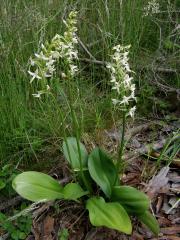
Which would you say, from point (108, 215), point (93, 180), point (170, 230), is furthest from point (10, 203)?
point (170, 230)

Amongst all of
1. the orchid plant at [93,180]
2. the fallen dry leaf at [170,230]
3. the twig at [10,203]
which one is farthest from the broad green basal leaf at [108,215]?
the twig at [10,203]

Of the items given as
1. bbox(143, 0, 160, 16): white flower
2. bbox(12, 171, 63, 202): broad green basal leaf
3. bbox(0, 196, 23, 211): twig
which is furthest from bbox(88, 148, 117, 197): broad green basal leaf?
bbox(143, 0, 160, 16): white flower

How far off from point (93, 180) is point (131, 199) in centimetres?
28

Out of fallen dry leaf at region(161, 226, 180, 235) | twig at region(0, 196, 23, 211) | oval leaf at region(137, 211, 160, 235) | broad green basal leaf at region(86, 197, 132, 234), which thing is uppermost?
broad green basal leaf at region(86, 197, 132, 234)

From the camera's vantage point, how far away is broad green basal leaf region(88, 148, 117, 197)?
1.89 metres

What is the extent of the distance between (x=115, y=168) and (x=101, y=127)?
50cm

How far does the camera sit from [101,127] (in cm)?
235

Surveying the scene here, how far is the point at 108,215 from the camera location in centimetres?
172

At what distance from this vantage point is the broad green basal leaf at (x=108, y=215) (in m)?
1.65

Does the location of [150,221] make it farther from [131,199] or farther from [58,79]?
[58,79]

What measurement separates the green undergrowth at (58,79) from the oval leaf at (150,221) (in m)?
0.59

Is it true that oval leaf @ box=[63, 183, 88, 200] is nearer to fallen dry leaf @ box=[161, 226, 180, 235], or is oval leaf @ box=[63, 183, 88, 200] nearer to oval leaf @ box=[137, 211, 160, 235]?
oval leaf @ box=[137, 211, 160, 235]

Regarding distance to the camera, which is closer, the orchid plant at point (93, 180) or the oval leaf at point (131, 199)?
the orchid plant at point (93, 180)

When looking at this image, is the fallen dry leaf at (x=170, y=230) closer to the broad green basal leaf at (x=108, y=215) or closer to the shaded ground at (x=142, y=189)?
the shaded ground at (x=142, y=189)
